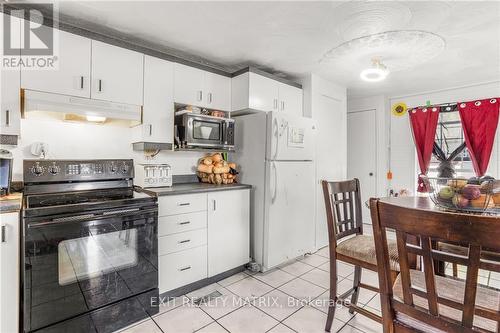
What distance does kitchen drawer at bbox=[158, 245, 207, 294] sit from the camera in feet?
7.11

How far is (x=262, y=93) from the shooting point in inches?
120

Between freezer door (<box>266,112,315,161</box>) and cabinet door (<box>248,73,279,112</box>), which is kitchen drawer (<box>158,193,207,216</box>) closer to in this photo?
freezer door (<box>266,112,315,161</box>)

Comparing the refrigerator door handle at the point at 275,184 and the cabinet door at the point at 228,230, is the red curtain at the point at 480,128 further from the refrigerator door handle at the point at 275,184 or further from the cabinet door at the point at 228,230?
the cabinet door at the point at 228,230

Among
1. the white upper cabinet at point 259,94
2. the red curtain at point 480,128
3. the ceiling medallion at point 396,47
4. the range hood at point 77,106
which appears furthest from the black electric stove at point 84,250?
the red curtain at point 480,128

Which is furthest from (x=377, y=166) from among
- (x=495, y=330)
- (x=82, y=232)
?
(x=82, y=232)

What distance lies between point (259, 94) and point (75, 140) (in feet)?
6.34

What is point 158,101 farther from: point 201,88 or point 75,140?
point 75,140

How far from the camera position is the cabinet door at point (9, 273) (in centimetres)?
146

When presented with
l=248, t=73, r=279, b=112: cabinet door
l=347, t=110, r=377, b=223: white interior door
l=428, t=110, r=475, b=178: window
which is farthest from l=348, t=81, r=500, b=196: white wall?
l=248, t=73, r=279, b=112: cabinet door

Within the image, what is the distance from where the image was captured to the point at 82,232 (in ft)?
5.51

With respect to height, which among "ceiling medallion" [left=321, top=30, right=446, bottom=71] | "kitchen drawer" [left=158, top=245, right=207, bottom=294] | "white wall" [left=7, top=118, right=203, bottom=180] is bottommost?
"kitchen drawer" [left=158, top=245, right=207, bottom=294]

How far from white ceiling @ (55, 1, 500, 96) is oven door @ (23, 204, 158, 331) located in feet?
5.13

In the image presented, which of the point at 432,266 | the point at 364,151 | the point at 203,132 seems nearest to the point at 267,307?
the point at 432,266

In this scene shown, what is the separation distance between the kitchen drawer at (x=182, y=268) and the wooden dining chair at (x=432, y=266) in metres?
1.69
